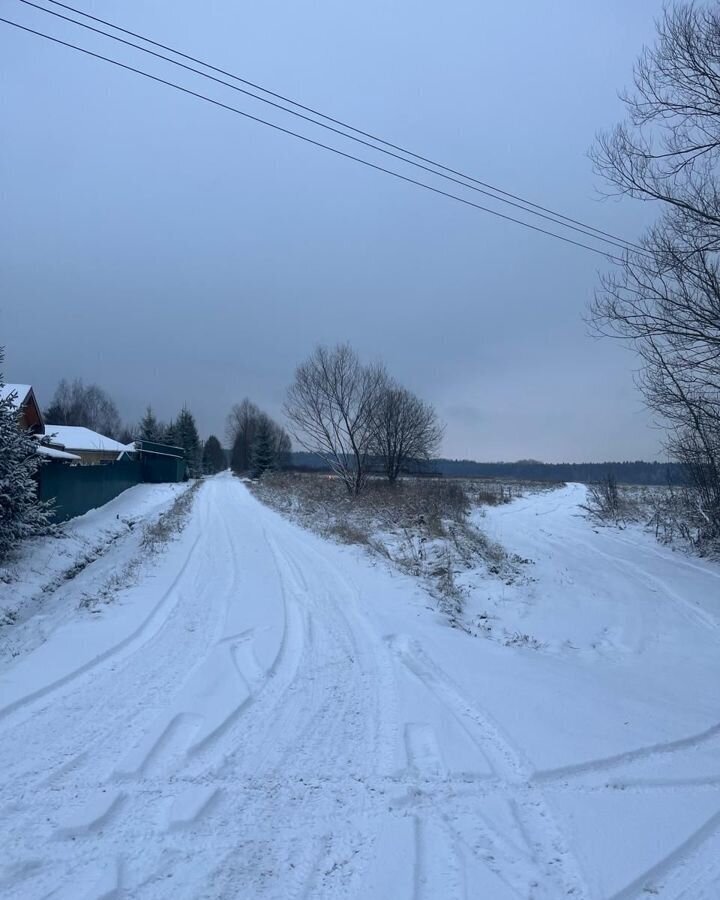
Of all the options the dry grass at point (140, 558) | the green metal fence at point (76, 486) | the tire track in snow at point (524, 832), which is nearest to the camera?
the tire track in snow at point (524, 832)


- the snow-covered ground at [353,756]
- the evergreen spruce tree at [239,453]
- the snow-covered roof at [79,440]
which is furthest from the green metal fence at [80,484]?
the evergreen spruce tree at [239,453]

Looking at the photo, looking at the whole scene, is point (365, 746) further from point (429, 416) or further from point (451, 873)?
point (429, 416)

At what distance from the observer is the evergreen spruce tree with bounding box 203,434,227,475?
398 feet

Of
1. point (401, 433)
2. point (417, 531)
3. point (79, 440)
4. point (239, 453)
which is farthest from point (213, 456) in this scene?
point (417, 531)

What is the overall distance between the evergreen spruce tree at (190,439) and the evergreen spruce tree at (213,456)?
29.6 m

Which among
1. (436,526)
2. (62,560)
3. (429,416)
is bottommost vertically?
(62,560)

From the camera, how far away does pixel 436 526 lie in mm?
17547

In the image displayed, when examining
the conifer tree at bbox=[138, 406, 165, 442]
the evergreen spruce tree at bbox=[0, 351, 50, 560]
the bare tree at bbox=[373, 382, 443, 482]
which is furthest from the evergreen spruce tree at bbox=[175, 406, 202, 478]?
the evergreen spruce tree at bbox=[0, 351, 50, 560]

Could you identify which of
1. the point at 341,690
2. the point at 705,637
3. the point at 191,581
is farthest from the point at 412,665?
the point at 191,581

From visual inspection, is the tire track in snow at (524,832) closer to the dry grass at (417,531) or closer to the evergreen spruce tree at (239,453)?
the dry grass at (417,531)

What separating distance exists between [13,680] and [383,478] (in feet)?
113

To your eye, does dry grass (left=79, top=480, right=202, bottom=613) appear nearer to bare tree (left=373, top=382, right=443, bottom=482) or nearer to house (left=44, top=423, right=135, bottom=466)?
bare tree (left=373, top=382, right=443, bottom=482)

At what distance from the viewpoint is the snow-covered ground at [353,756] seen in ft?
10.4

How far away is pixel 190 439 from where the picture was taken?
86188 millimetres
